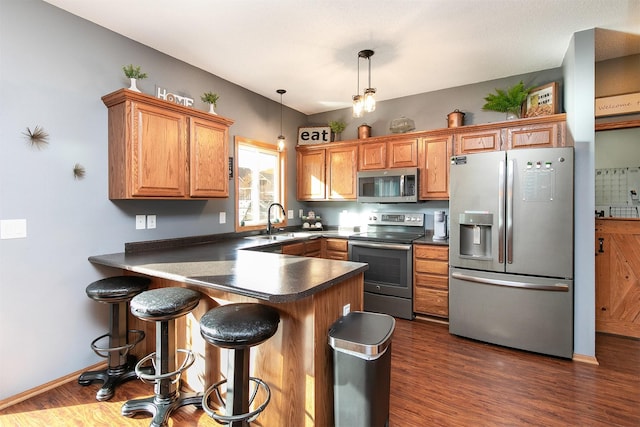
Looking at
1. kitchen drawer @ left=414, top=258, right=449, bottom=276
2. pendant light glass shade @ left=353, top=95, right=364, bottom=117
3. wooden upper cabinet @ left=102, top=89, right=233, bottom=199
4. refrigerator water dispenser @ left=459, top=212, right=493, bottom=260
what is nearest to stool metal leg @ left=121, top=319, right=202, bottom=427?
wooden upper cabinet @ left=102, top=89, right=233, bottom=199

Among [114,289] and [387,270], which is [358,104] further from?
[114,289]

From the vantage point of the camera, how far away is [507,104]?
331cm

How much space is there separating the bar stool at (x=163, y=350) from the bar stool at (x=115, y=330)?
321mm

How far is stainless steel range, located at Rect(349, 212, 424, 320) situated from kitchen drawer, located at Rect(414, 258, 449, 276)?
8cm

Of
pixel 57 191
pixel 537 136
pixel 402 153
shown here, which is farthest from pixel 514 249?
pixel 57 191

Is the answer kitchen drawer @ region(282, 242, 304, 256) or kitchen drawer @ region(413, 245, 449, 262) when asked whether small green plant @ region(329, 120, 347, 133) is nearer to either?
kitchen drawer @ region(282, 242, 304, 256)

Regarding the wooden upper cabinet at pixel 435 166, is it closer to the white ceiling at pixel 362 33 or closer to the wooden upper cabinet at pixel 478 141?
the wooden upper cabinet at pixel 478 141

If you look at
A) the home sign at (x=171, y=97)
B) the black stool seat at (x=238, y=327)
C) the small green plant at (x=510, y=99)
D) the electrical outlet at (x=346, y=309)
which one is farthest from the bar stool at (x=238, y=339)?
the small green plant at (x=510, y=99)

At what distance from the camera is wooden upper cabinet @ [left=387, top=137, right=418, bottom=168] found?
3.84 meters

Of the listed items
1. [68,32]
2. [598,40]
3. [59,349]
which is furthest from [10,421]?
[598,40]

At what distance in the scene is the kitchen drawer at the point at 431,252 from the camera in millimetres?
3293

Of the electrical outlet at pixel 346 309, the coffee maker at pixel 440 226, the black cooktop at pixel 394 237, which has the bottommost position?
the electrical outlet at pixel 346 309

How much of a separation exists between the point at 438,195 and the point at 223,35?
9.19 feet

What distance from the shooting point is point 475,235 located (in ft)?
9.80
